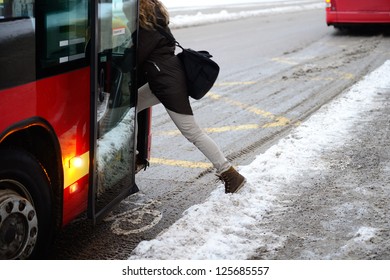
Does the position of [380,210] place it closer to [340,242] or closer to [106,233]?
[340,242]

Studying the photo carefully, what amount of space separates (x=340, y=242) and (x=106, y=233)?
1629mm

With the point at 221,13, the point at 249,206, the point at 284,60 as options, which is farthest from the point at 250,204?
the point at 221,13

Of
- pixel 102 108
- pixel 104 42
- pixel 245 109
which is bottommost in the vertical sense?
pixel 245 109

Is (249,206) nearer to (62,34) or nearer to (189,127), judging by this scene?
(189,127)

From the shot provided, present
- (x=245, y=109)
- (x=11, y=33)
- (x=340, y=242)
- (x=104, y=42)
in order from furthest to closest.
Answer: (x=245, y=109), (x=340, y=242), (x=104, y=42), (x=11, y=33)

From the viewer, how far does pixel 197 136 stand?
5.00m

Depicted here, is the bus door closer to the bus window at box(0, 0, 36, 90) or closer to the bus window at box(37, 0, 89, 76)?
the bus window at box(37, 0, 89, 76)

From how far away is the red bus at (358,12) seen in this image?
49.4 feet

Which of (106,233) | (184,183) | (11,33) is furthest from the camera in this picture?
(184,183)

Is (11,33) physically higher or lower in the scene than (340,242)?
higher

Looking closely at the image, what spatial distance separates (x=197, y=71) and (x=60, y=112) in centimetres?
140

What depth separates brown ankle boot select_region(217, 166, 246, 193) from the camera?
5062mm
